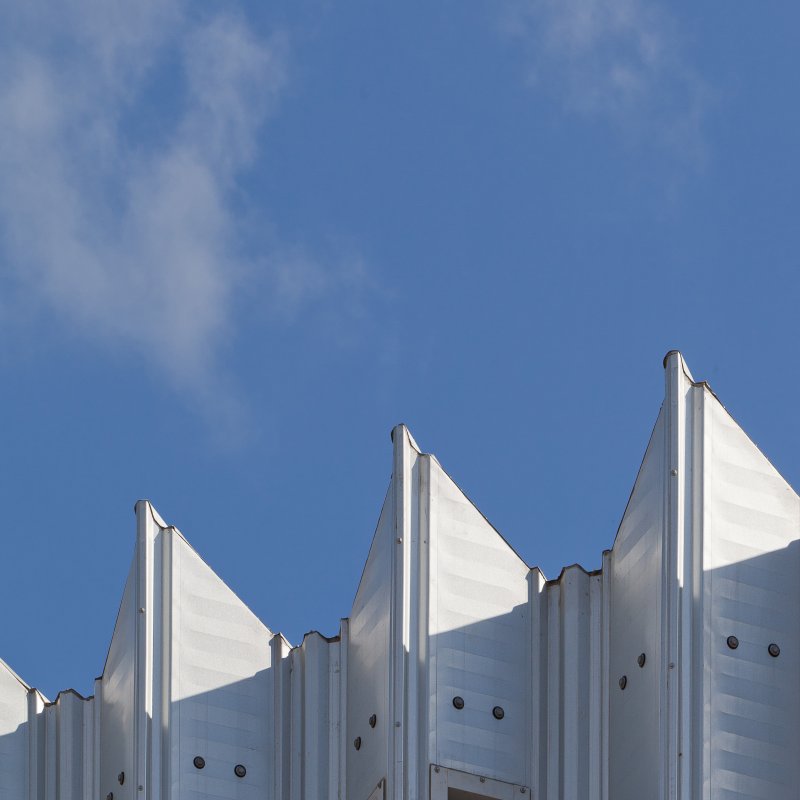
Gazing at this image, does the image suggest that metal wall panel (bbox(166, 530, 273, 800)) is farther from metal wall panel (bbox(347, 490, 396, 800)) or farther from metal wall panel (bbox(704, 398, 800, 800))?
metal wall panel (bbox(704, 398, 800, 800))

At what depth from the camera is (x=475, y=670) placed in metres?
43.2

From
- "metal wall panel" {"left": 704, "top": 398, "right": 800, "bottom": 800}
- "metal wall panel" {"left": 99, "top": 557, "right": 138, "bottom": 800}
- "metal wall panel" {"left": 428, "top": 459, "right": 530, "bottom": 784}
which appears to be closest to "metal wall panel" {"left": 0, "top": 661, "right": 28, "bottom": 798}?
"metal wall panel" {"left": 99, "top": 557, "right": 138, "bottom": 800}

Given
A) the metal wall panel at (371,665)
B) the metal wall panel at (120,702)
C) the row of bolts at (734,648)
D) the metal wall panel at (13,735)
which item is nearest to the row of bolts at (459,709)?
the row of bolts at (734,648)

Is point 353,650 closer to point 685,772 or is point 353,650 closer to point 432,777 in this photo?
point 432,777

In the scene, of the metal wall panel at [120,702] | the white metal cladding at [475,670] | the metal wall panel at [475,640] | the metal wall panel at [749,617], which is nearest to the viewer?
the metal wall panel at [749,617]

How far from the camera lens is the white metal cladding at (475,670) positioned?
4116 cm

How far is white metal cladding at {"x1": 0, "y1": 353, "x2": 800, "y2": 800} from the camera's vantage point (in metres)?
41.2

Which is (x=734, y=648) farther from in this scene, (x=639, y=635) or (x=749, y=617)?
(x=639, y=635)

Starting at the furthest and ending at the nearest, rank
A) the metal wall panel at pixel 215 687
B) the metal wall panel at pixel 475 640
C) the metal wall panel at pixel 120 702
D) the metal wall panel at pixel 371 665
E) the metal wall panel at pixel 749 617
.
A: the metal wall panel at pixel 120 702 → the metal wall panel at pixel 215 687 → the metal wall panel at pixel 371 665 → the metal wall panel at pixel 475 640 → the metal wall panel at pixel 749 617

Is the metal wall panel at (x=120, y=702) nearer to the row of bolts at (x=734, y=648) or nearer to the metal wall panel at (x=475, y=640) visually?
the metal wall panel at (x=475, y=640)

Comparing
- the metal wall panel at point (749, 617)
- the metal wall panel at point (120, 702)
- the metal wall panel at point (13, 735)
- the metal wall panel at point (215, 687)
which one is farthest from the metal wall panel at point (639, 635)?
the metal wall panel at point (13, 735)

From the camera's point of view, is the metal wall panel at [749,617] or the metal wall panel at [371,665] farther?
the metal wall panel at [371,665]

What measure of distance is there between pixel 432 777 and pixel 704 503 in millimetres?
5734

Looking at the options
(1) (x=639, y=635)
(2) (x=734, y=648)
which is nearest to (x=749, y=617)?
(2) (x=734, y=648)
